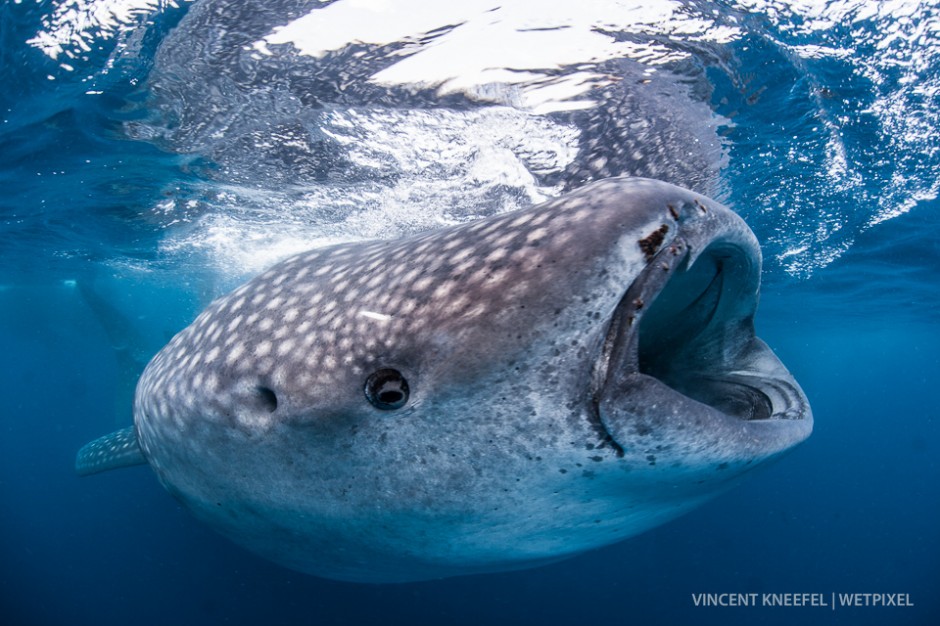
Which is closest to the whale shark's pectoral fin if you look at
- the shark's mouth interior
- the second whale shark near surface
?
the second whale shark near surface

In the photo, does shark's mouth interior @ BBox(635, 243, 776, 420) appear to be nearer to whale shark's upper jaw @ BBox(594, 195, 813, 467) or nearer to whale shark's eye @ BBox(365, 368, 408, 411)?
whale shark's upper jaw @ BBox(594, 195, 813, 467)

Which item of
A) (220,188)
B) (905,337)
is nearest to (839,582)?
(905,337)

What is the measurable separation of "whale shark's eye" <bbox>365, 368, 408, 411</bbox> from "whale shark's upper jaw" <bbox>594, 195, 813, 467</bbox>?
2.21 feet

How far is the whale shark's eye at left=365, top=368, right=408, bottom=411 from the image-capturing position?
1839 millimetres

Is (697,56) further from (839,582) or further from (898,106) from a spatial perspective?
(839,582)

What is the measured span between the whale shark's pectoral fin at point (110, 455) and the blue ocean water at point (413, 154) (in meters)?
4.18

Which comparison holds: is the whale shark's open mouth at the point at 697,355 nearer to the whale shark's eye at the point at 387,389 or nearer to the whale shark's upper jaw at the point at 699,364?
the whale shark's upper jaw at the point at 699,364

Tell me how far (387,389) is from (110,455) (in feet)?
18.0

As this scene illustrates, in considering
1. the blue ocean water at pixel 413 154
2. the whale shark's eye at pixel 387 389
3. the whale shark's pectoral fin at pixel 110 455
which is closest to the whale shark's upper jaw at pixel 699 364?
the whale shark's eye at pixel 387 389

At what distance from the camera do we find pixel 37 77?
614 centimetres

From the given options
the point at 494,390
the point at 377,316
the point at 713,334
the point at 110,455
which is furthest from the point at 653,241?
the point at 110,455

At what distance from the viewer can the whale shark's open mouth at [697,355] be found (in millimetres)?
1587

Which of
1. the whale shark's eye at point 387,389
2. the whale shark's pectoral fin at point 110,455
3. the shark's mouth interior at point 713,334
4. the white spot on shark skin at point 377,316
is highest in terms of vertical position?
the white spot on shark skin at point 377,316

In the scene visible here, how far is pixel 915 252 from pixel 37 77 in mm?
18230
